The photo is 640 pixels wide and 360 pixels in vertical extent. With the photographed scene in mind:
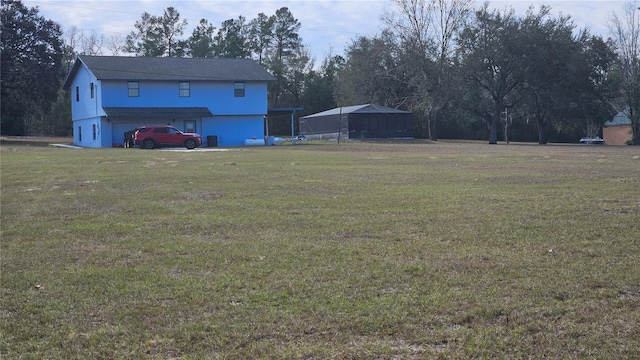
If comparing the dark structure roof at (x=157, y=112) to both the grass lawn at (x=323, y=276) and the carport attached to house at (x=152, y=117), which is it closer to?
the carport attached to house at (x=152, y=117)

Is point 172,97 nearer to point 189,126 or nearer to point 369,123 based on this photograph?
point 189,126

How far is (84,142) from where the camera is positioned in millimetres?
55062

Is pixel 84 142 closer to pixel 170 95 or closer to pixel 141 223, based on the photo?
pixel 170 95

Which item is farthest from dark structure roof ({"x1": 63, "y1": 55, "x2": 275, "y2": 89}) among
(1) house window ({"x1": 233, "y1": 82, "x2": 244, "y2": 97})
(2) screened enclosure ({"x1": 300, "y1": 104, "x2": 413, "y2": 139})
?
(2) screened enclosure ({"x1": 300, "y1": 104, "x2": 413, "y2": 139})

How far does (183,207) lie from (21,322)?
6450mm

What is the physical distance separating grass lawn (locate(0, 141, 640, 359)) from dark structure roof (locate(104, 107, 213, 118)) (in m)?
36.1

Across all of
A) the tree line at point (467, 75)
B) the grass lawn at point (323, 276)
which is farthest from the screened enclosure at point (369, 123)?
the grass lawn at point (323, 276)

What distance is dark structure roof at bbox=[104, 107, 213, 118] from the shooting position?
48.7 meters

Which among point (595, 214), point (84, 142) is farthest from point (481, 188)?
point (84, 142)

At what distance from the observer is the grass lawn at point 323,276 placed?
5.06 meters

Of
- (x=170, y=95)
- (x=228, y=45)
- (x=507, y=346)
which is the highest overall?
(x=228, y=45)

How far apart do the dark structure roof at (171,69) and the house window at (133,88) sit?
52cm

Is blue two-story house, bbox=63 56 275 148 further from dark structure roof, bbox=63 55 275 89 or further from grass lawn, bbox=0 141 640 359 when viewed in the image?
grass lawn, bbox=0 141 640 359

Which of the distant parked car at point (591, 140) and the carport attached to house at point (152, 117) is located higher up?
the carport attached to house at point (152, 117)
